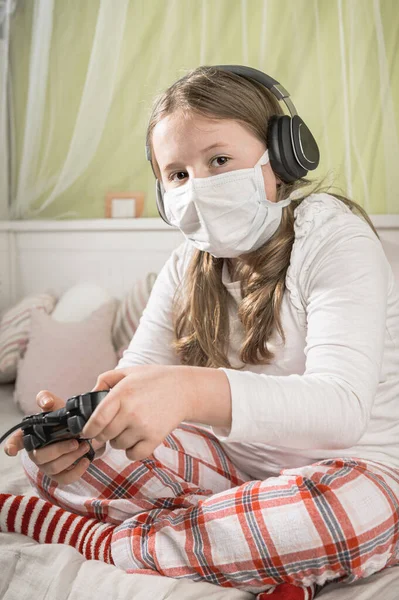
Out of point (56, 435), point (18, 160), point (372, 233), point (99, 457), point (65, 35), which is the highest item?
point (65, 35)

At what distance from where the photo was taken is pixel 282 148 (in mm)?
1053

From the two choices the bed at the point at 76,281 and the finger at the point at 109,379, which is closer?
the finger at the point at 109,379

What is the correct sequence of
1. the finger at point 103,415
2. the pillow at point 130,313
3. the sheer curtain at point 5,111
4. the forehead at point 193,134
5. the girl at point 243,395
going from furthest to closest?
1. the sheer curtain at point 5,111
2. the pillow at point 130,313
3. the forehead at point 193,134
4. the girl at point 243,395
5. the finger at point 103,415

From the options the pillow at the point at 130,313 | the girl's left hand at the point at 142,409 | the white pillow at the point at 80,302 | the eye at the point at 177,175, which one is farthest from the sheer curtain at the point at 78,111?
the girl's left hand at the point at 142,409

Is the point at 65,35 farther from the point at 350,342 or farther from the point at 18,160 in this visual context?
the point at 350,342

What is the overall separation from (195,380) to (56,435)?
171 millimetres

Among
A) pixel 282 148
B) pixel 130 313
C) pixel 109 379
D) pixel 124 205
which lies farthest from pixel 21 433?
pixel 124 205

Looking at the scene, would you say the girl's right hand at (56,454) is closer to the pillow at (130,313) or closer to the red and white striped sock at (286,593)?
the red and white striped sock at (286,593)

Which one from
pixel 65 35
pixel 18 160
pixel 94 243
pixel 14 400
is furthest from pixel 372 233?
pixel 18 160

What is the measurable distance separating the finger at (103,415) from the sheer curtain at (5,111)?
6.11 ft

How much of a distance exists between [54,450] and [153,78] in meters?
1.45

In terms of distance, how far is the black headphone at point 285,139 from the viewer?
105cm

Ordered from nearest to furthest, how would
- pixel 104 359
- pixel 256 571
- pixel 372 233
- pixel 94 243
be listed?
pixel 256 571, pixel 372 233, pixel 104 359, pixel 94 243

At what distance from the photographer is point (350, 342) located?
850 mm
